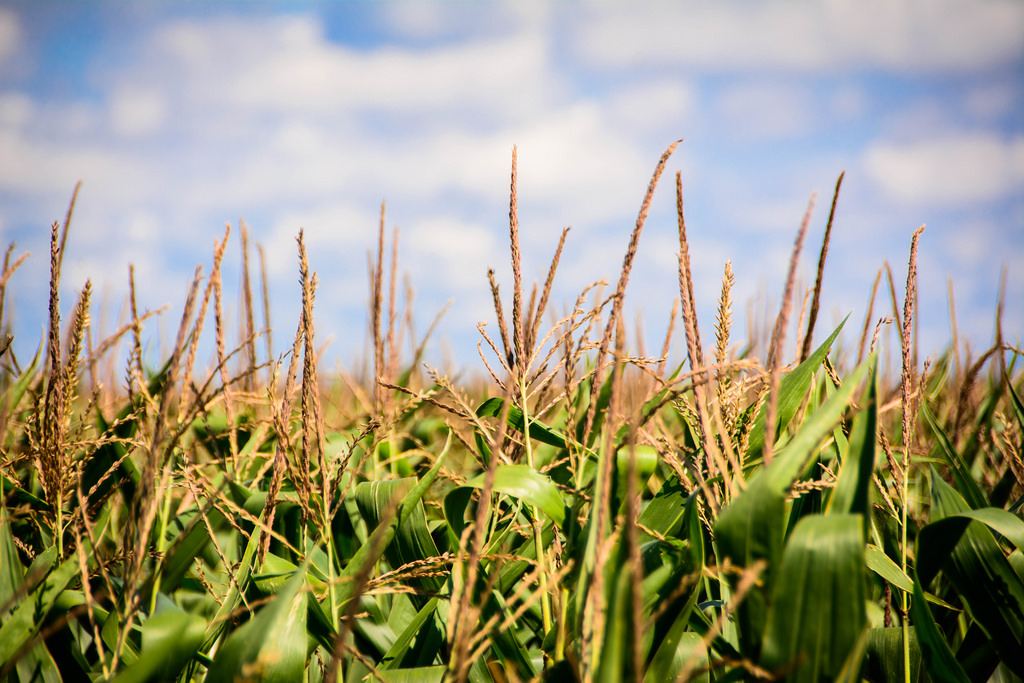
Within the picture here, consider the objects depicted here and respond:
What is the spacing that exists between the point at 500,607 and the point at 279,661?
35 cm

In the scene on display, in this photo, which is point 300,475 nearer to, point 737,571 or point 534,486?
point 534,486

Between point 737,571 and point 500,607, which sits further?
point 500,607

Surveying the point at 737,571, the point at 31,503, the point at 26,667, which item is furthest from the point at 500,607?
the point at 31,503

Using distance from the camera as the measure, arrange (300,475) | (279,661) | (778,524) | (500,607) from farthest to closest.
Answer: (500,607) < (300,475) < (279,661) < (778,524)

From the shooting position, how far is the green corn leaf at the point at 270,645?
21.2 inches

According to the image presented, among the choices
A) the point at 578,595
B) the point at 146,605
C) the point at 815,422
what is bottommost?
the point at 146,605

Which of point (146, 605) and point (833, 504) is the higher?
point (833, 504)

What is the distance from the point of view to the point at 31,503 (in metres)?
1.14

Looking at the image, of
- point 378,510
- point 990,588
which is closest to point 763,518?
point 990,588

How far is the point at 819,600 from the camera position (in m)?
0.53

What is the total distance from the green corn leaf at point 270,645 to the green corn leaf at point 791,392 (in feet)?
2.29

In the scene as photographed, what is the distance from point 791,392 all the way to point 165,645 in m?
0.93

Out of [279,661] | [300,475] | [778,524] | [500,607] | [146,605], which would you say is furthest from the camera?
[146,605]

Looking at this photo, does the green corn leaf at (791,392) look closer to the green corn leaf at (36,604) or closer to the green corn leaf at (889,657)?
the green corn leaf at (889,657)
